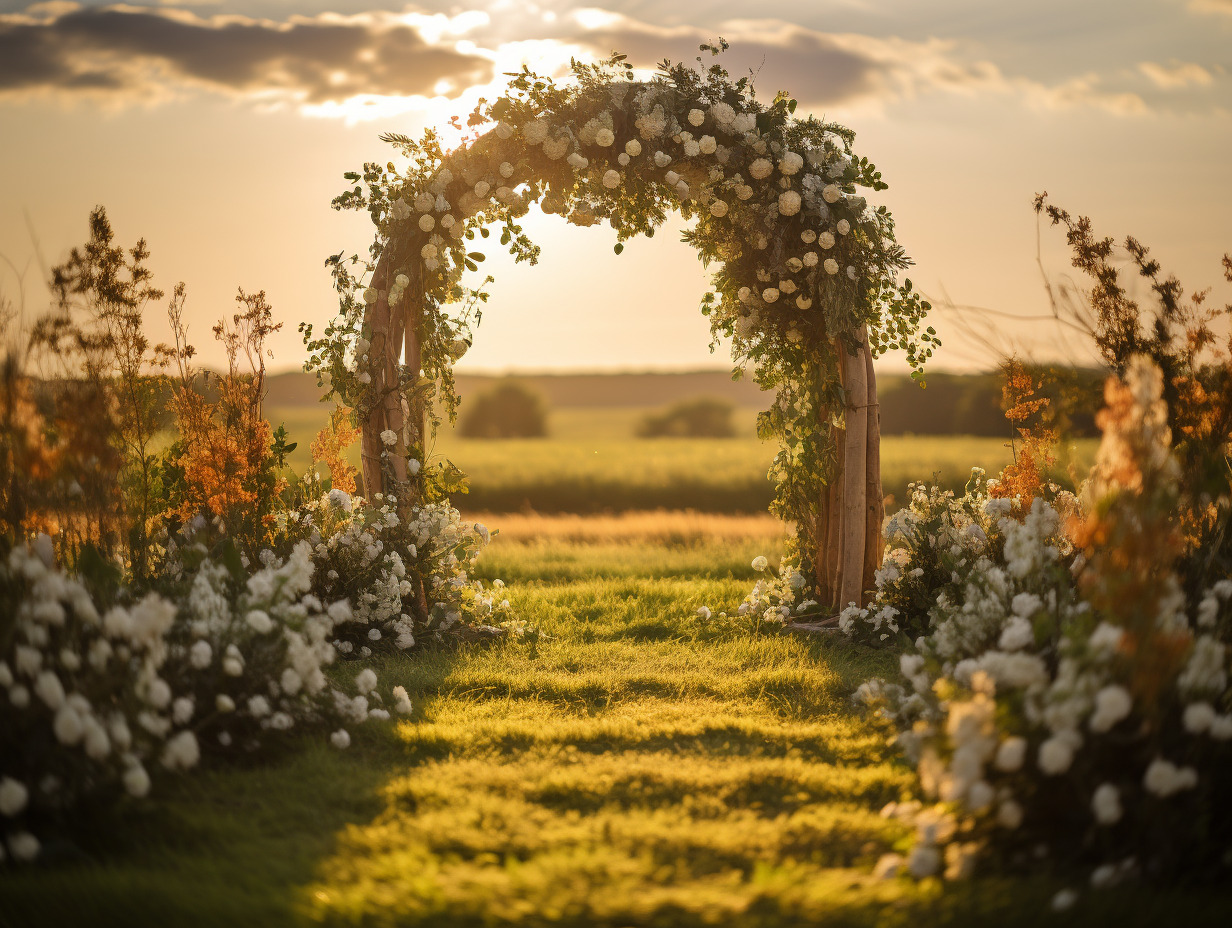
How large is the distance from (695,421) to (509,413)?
9679 mm

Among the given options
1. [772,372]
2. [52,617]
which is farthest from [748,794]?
[772,372]

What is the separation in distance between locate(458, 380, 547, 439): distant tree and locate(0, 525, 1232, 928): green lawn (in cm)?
3504

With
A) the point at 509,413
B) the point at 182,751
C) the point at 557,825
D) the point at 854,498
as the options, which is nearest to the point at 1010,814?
the point at 557,825

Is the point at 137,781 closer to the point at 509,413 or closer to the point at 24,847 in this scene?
the point at 24,847

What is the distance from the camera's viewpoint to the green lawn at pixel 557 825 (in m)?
2.78

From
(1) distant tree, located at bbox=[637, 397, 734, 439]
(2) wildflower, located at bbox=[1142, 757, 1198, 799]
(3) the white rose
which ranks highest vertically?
(1) distant tree, located at bbox=[637, 397, 734, 439]

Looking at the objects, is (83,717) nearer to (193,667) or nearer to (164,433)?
(193,667)

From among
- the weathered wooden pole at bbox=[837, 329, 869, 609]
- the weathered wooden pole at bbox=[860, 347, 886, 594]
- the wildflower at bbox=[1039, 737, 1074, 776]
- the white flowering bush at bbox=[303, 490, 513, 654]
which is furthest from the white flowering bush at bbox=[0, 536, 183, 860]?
the weathered wooden pole at bbox=[860, 347, 886, 594]

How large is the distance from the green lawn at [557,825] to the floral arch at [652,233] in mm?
1673

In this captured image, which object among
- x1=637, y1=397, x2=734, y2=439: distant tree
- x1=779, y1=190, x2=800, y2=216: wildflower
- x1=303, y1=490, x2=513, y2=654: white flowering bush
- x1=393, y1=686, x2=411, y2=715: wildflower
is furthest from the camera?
x1=637, y1=397, x2=734, y2=439: distant tree

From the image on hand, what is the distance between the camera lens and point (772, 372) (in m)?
7.38

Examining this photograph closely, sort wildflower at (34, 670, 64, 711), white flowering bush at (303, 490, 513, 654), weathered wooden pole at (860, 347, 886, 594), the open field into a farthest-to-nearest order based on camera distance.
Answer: the open field, weathered wooden pole at (860, 347, 886, 594), white flowering bush at (303, 490, 513, 654), wildflower at (34, 670, 64, 711)

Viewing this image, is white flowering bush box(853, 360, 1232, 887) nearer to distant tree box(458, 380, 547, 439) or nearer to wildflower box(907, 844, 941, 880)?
wildflower box(907, 844, 941, 880)

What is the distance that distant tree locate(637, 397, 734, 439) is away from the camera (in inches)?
1757
